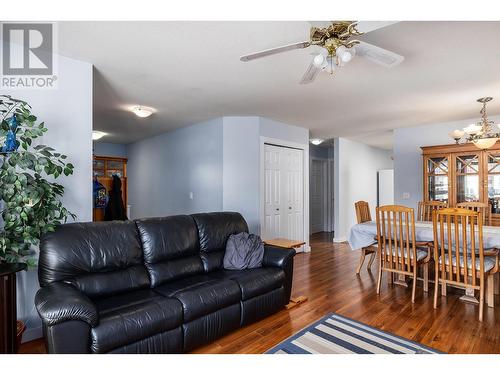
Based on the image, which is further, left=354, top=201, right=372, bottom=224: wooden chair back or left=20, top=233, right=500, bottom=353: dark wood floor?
left=354, top=201, right=372, bottom=224: wooden chair back

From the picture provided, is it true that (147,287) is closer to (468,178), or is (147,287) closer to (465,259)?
(465,259)

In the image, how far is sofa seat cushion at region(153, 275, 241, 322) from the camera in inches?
81.0

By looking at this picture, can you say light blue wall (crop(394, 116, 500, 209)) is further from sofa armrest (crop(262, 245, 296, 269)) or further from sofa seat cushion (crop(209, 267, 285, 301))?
sofa seat cushion (crop(209, 267, 285, 301))

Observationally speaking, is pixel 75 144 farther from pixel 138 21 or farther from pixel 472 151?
pixel 472 151

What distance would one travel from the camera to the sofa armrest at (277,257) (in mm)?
2827

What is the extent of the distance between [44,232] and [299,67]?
8.37 ft

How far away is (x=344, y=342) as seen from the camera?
220cm

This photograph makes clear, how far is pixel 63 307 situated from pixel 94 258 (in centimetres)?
60

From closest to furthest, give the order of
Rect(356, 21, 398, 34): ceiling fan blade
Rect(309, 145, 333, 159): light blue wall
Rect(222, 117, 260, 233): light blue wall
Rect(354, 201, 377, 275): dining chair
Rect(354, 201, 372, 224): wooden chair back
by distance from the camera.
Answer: Rect(356, 21, 398, 34): ceiling fan blade → Rect(354, 201, 377, 275): dining chair → Rect(354, 201, 372, 224): wooden chair back → Rect(222, 117, 260, 233): light blue wall → Rect(309, 145, 333, 159): light blue wall

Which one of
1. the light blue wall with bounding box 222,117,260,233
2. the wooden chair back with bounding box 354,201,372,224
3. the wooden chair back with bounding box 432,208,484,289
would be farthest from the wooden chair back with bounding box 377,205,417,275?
the light blue wall with bounding box 222,117,260,233

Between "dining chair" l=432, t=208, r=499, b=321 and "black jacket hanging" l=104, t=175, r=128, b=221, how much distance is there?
5.32m

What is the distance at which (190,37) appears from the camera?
2184 millimetres

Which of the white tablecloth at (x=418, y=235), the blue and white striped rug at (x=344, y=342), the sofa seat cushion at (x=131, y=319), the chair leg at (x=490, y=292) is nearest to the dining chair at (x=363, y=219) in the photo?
the white tablecloth at (x=418, y=235)
